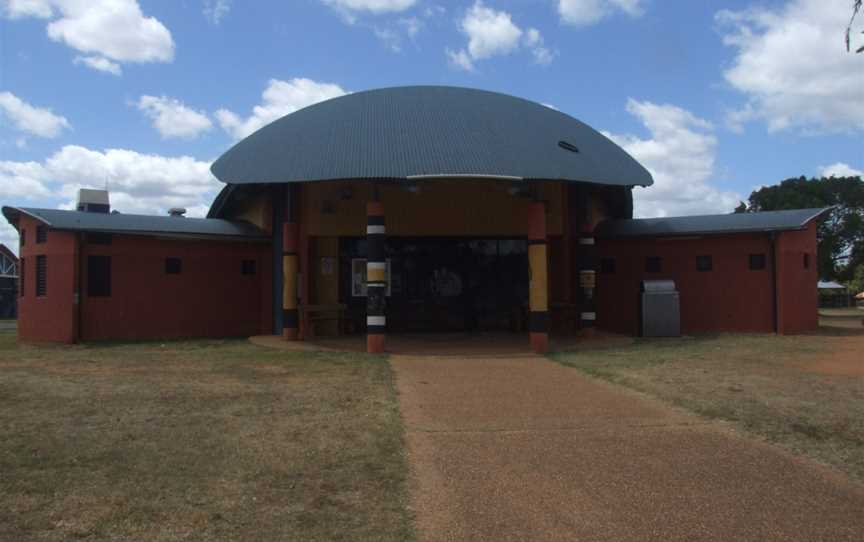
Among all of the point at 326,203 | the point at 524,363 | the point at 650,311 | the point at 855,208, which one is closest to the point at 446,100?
the point at 326,203

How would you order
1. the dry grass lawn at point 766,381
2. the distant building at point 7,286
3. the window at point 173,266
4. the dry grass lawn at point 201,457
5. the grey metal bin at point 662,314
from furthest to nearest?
the distant building at point 7,286, the window at point 173,266, the grey metal bin at point 662,314, the dry grass lawn at point 766,381, the dry grass lawn at point 201,457

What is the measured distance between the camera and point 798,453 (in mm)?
7035

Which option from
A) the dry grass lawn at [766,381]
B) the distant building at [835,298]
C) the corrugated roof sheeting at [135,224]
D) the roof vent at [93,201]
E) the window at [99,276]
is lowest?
the dry grass lawn at [766,381]

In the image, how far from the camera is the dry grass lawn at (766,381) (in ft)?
25.2

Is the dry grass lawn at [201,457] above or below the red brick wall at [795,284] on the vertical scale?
below

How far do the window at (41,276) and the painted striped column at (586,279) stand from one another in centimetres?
1378

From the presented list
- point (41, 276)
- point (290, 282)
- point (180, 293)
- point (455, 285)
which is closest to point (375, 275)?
point (290, 282)

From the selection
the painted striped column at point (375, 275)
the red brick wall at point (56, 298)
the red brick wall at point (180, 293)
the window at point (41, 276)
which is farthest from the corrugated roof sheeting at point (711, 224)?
the window at point (41, 276)

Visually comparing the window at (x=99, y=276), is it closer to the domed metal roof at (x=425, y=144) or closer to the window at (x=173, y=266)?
the window at (x=173, y=266)

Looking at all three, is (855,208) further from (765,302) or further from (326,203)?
(326,203)

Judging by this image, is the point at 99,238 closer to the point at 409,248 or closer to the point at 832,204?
the point at 409,248

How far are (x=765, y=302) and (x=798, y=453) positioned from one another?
14211 millimetres

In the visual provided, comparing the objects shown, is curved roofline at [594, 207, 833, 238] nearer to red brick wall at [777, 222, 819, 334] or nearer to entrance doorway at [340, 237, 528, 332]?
red brick wall at [777, 222, 819, 334]

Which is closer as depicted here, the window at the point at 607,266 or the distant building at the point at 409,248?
the distant building at the point at 409,248
